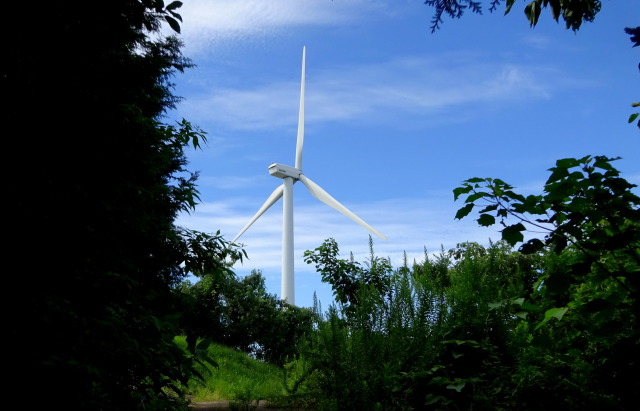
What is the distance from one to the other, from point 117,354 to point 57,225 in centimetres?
87

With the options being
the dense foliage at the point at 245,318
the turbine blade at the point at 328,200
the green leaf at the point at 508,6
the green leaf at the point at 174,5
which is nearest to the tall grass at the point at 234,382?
the green leaf at the point at 174,5

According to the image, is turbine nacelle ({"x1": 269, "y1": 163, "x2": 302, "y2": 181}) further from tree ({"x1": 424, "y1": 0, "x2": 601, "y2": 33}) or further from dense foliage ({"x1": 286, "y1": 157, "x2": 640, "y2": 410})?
tree ({"x1": 424, "y1": 0, "x2": 601, "y2": 33})

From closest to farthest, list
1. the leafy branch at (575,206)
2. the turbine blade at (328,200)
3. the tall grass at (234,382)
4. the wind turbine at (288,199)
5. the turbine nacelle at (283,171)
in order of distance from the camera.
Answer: the leafy branch at (575,206)
the tall grass at (234,382)
the turbine blade at (328,200)
the wind turbine at (288,199)
the turbine nacelle at (283,171)

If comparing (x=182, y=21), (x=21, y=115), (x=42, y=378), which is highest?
(x=182, y=21)

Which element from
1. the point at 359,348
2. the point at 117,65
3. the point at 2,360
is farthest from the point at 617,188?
the point at 117,65

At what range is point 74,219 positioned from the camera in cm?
339

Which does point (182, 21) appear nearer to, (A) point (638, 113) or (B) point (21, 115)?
(B) point (21, 115)

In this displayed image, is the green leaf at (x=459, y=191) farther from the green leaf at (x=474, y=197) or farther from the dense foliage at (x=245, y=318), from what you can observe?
the dense foliage at (x=245, y=318)

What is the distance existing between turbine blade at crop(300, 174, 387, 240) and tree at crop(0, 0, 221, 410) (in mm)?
19279

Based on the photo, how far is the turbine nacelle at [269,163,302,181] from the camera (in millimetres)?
26172

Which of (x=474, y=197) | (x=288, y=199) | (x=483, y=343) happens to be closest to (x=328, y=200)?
(x=288, y=199)

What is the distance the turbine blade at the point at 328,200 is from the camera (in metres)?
23.5

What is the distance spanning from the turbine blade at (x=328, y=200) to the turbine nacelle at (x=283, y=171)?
0.33 m

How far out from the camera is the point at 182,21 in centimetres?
327
